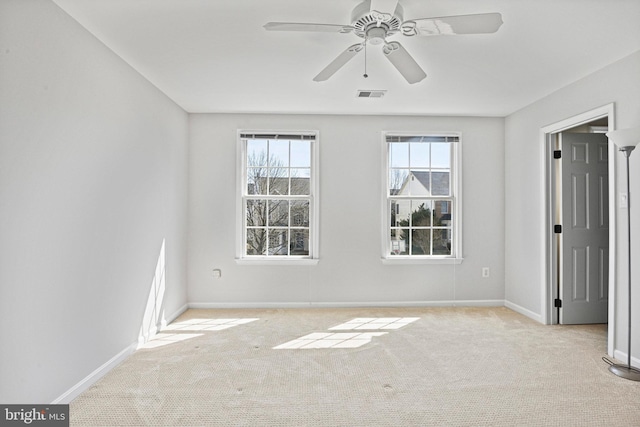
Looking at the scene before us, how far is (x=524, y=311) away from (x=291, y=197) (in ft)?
9.99

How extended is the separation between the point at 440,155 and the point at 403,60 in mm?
2695

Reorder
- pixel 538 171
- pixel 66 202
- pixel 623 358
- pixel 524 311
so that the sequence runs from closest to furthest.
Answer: pixel 66 202 → pixel 623 358 → pixel 538 171 → pixel 524 311

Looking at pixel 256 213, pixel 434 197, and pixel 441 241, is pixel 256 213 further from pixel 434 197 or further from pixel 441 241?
pixel 441 241

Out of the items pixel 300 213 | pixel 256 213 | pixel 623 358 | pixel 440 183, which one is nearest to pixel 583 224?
pixel 623 358

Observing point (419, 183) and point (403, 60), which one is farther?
point (419, 183)

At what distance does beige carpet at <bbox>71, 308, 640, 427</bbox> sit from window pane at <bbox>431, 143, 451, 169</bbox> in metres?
1.99

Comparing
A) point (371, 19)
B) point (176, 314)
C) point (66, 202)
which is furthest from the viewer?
point (176, 314)

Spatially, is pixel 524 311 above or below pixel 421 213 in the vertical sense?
below

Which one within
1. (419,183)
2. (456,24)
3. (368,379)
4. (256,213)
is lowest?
(368,379)

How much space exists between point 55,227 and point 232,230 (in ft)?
8.15

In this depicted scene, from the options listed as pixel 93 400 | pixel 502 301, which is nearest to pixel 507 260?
pixel 502 301

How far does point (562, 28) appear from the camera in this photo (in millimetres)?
2514

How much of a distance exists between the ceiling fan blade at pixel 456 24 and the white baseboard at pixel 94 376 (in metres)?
2.94

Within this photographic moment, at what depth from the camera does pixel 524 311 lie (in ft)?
14.3
